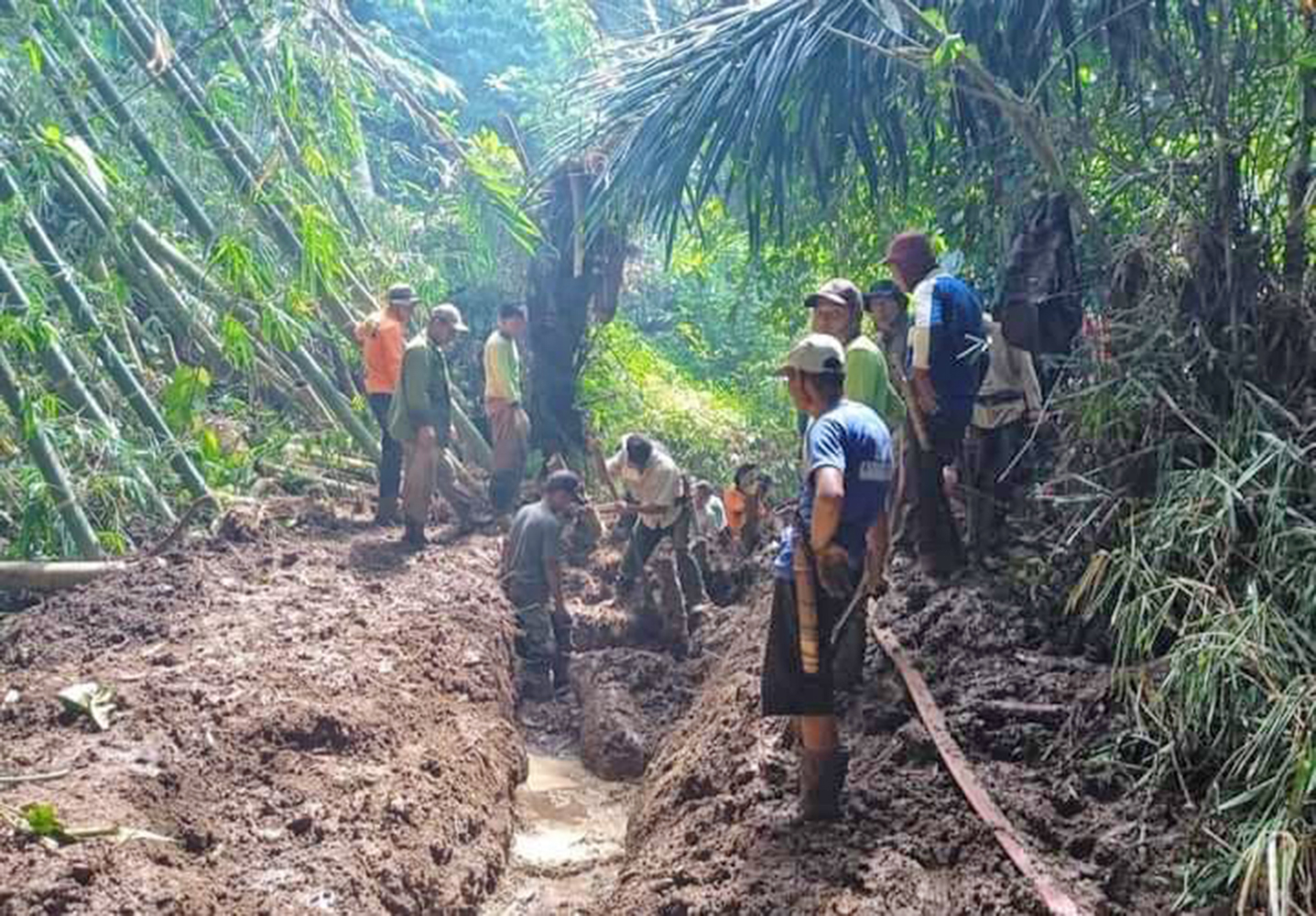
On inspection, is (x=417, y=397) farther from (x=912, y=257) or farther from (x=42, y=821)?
(x=42, y=821)

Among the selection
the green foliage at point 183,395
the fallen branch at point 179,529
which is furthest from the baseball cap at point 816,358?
the green foliage at point 183,395

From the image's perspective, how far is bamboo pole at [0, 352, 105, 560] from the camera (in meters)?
6.27

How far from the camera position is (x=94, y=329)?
7113mm

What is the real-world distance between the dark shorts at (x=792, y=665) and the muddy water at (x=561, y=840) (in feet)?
5.28

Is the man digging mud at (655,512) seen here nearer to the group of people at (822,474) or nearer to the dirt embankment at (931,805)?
the group of people at (822,474)

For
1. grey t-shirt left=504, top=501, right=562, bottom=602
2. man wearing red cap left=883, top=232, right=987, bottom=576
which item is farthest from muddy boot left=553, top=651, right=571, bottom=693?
man wearing red cap left=883, top=232, right=987, bottom=576

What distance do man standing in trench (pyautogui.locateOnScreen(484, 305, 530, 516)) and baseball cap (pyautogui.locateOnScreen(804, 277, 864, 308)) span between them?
501 cm

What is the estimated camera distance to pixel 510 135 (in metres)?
14.5

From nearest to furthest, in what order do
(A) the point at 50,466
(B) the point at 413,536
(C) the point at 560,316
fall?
(A) the point at 50,466
(B) the point at 413,536
(C) the point at 560,316

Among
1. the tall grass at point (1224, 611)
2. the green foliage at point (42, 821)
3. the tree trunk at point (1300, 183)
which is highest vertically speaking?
the tree trunk at point (1300, 183)

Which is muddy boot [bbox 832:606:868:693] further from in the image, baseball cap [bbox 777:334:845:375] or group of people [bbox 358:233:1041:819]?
baseball cap [bbox 777:334:845:375]

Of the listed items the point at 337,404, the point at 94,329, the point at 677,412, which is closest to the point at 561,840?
the point at 94,329

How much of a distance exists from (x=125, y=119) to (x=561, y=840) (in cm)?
552

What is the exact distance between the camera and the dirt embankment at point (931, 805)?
11.5 ft
